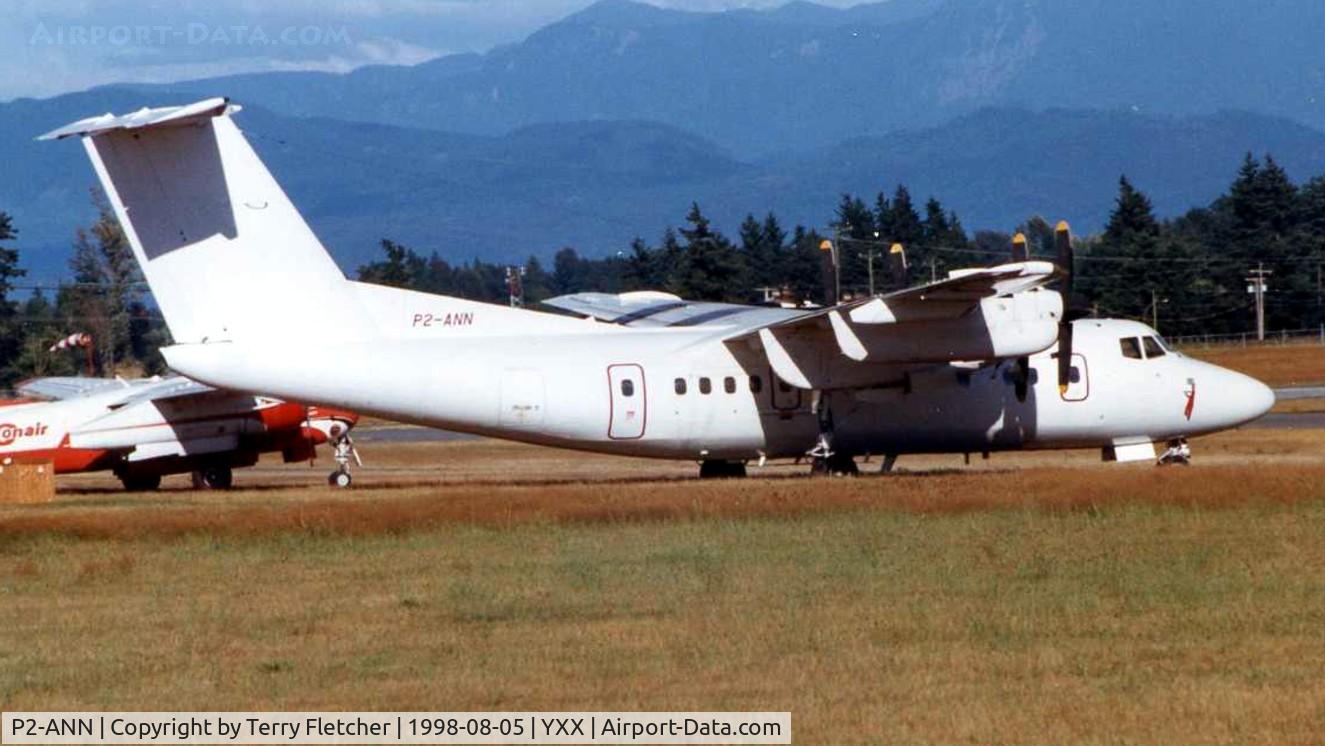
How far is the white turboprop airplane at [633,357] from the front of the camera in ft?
80.1

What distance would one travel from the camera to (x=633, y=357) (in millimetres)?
26484

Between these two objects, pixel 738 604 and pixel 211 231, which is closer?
pixel 738 604

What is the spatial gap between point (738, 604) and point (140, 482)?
21185mm

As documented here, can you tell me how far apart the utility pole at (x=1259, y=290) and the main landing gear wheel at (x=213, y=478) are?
60.6m

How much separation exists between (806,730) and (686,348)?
16.6m

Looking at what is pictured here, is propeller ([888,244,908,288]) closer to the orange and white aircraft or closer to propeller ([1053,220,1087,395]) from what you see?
propeller ([1053,220,1087,395])

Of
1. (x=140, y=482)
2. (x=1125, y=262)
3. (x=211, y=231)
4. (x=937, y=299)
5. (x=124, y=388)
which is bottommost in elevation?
(x=140, y=482)

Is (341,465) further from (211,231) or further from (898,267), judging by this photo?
(898,267)

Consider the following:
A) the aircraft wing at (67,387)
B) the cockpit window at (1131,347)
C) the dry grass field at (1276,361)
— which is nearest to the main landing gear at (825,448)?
the cockpit window at (1131,347)

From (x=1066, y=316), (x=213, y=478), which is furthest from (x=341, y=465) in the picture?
(x=1066, y=316)

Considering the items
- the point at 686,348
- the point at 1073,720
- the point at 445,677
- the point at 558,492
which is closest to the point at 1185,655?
the point at 1073,720

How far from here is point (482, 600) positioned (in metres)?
15.5

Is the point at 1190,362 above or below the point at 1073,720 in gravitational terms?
above

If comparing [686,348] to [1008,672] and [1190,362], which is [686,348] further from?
[1008,672]
